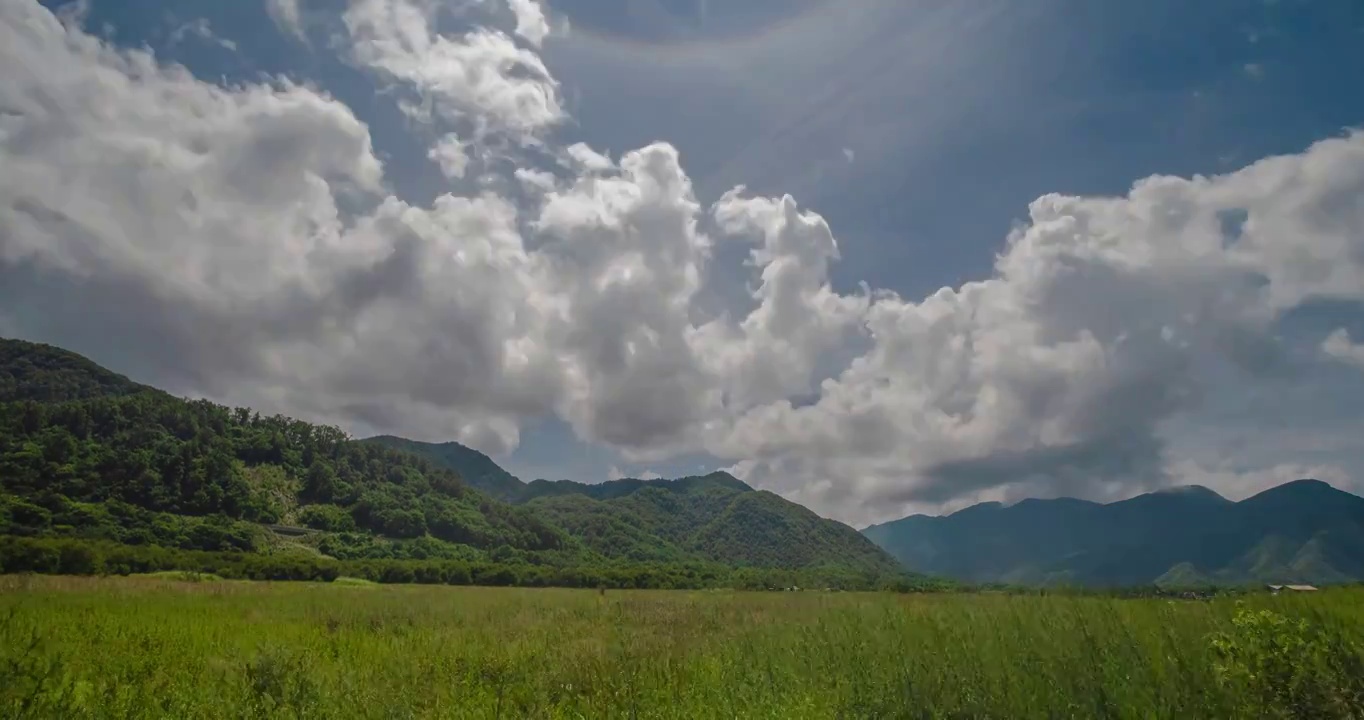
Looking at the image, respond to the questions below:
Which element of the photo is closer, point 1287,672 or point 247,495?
point 1287,672

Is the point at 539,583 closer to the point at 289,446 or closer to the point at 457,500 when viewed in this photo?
the point at 457,500

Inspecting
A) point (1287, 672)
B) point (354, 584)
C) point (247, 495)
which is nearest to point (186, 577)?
point (354, 584)

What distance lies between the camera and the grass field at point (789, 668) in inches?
238

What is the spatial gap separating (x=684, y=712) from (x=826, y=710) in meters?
1.60

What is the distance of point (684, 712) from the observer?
7.55 meters

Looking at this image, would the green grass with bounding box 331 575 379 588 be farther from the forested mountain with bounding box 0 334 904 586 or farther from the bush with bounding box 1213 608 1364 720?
the bush with bounding box 1213 608 1364 720

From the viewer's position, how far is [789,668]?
9453 mm

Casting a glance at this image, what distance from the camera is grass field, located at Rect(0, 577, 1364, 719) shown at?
6047mm

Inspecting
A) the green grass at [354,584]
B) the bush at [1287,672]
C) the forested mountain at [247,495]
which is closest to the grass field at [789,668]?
the bush at [1287,672]

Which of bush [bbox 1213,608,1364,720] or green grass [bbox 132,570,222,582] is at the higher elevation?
bush [bbox 1213,608,1364,720]

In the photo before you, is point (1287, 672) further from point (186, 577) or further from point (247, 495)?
point (247, 495)

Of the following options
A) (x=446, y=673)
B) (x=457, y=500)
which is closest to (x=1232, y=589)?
(x=446, y=673)

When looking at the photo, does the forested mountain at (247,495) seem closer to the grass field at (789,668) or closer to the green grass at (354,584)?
the green grass at (354,584)

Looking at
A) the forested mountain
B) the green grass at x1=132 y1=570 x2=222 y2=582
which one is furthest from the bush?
the forested mountain
